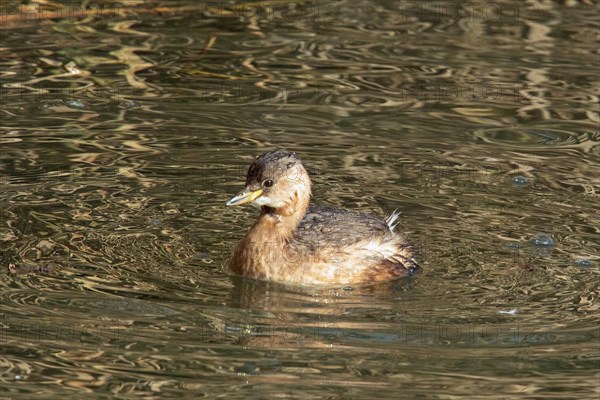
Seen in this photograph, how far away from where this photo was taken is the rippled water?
7.28m

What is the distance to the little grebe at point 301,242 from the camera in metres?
8.70

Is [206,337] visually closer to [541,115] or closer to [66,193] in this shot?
[66,193]

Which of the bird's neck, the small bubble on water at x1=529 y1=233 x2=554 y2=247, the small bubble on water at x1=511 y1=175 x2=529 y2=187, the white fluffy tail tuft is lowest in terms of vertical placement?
the small bubble on water at x1=511 y1=175 x2=529 y2=187

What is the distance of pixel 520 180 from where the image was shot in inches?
407

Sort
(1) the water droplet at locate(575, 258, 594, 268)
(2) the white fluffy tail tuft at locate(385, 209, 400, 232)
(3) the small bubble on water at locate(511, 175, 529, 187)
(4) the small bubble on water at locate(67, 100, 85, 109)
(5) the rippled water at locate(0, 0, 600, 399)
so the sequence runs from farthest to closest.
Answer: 1. (4) the small bubble on water at locate(67, 100, 85, 109)
2. (3) the small bubble on water at locate(511, 175, 529, 187)
3. (2) the white fluffy tail tuft at locate(385, 209, 400, 232)
4. (1) the water droplet at locate(575, 258, 594, 268)
5. (5) the rippled water at locate(0, 0, 600, 399)

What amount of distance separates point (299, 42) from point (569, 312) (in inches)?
252

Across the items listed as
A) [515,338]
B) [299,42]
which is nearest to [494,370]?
[515,338]

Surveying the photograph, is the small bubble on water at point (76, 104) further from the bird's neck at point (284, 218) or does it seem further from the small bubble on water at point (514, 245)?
the small bubble on water at point (514, 245)

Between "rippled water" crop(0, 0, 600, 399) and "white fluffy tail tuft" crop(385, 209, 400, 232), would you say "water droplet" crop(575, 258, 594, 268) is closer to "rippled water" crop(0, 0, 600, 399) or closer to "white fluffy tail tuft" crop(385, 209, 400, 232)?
"rippled water" crop(0, 0, 600, 399)

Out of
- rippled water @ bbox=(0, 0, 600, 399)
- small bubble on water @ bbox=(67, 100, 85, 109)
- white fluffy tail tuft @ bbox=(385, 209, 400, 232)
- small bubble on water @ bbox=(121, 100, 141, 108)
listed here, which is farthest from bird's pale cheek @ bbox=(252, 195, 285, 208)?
small bubble on water @ bbox=(67, 100, 85, 109)

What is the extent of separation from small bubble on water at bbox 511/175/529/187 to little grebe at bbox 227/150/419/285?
161 centimetres

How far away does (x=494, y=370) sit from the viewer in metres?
7.22

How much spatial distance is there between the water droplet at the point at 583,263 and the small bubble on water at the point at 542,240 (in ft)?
1.09

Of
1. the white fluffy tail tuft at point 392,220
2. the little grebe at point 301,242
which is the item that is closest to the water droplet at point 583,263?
the little grebe at point 301,242
